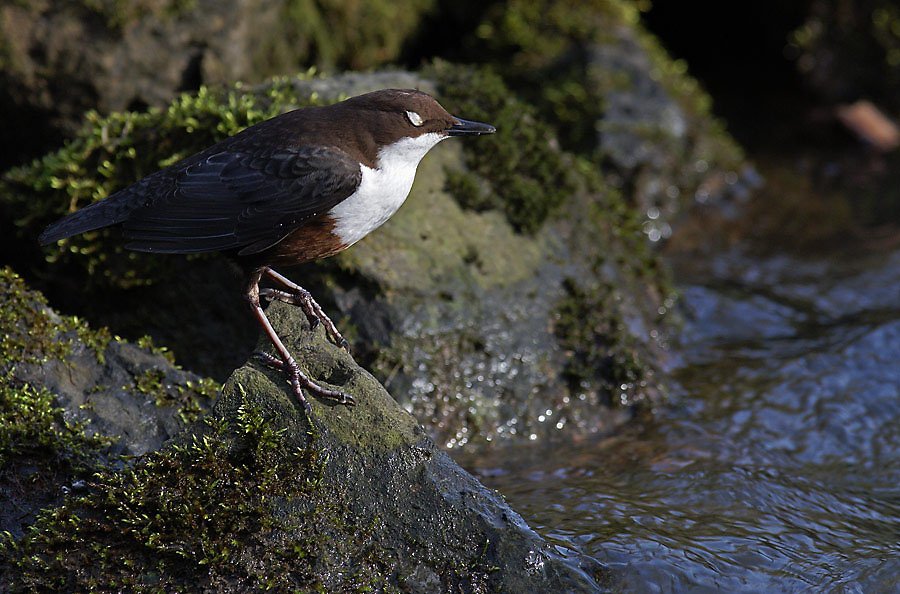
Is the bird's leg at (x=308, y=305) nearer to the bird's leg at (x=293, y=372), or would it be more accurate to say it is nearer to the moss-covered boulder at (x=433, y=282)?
the bird's leg at (x=293, y=372)

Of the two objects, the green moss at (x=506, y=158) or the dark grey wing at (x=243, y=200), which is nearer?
the dark grey wing at (x=243, y=200)

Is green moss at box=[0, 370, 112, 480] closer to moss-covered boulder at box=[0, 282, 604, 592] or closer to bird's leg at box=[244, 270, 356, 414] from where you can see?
moss-covered boulder at box=[0, 282, 604, 592]

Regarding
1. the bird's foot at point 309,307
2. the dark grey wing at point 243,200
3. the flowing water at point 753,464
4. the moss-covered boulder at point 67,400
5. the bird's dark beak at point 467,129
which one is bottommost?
the flowing water at point 753,464

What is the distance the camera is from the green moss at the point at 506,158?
4.96 meters

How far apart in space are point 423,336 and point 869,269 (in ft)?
14.3

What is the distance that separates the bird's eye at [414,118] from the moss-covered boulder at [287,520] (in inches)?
50.1

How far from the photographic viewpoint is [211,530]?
2803 millimetres

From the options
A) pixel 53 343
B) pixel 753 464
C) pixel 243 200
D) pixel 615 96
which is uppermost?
pixel 243 200

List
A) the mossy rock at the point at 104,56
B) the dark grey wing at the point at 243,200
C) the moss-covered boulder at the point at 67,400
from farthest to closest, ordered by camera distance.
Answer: the mossy rock at the point at 104,56
the dark grey wing at the point at 243,200
the moss-covered boulder at the point at 67,400

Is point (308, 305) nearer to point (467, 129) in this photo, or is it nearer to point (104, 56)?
point (467, 129)

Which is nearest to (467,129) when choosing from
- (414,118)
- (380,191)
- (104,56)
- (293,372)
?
(414,118)

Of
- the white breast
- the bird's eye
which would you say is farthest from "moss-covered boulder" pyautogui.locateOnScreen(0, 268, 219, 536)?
the bird's eye

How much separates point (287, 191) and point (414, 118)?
2.18 ft

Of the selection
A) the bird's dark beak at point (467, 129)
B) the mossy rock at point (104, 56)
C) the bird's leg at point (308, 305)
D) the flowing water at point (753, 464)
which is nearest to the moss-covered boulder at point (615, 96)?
the flowing water at point (753, 464)
